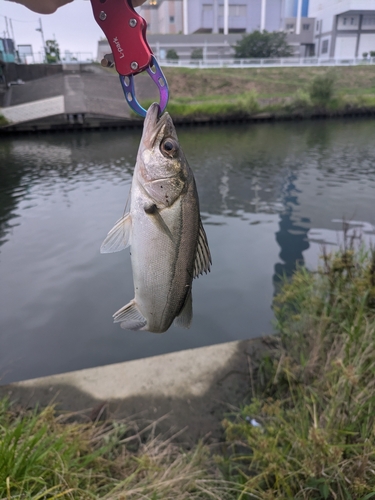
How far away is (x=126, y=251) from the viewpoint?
1012cm

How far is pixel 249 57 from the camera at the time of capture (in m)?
55.8

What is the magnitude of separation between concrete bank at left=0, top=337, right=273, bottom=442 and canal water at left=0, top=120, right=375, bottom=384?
2.48ft

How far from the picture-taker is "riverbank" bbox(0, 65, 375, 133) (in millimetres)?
32906

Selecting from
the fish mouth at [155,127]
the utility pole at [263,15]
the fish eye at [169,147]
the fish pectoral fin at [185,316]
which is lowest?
the fish pectoral fin at [185,316]

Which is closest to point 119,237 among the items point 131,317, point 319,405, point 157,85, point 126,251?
point 131,317

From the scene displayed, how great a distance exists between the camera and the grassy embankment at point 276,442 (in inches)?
100

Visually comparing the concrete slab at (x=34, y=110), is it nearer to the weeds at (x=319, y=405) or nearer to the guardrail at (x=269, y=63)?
the guardrail at (x=269, y=63)

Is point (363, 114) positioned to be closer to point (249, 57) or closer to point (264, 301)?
point (249, 57)

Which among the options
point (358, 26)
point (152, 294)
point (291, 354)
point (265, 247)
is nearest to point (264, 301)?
point (265, 247)

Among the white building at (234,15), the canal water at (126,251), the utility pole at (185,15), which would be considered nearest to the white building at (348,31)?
the white building at (234,15)

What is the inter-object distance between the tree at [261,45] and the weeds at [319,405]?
192ft

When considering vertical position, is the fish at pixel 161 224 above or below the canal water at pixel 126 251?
above

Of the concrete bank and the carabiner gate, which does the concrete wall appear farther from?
the carabiner gate

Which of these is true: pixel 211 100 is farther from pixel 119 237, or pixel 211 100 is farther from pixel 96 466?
pixel 119 237
